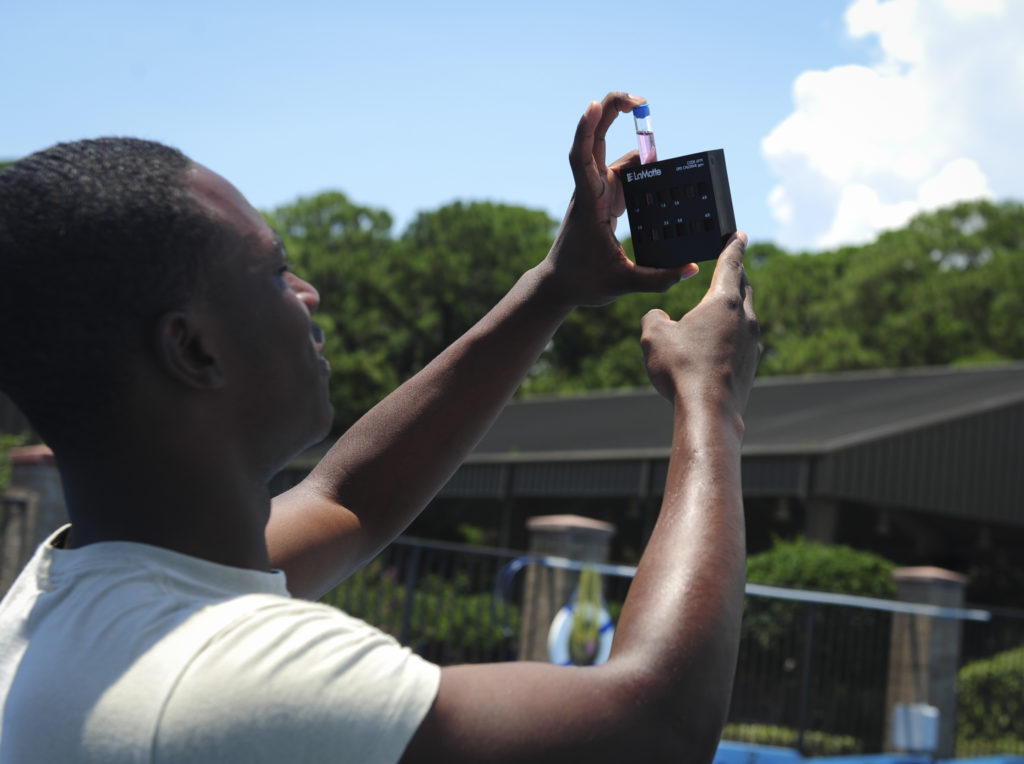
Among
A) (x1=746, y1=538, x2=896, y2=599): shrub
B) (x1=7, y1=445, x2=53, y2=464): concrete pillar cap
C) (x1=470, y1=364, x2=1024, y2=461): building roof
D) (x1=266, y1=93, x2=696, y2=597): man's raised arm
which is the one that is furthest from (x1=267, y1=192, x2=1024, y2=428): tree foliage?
(x1=266, y1=93, x2=696, y2=597): man's raised arm

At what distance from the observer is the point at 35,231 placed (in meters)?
1.16

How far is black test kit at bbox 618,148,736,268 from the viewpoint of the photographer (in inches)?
63.1

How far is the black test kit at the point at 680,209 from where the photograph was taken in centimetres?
160

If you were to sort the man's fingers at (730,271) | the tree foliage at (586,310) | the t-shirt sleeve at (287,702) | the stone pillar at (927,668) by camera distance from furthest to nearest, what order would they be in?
the tree foliage at (586,310) < the stone pillar at (927,668) < the man's fingers at (730,271) < the t-shirt sleeve at (287,702)

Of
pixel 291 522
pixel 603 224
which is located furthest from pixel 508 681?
pixel 603 224

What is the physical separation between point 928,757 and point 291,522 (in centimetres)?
923

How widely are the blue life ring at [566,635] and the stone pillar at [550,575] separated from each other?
0.16 metres

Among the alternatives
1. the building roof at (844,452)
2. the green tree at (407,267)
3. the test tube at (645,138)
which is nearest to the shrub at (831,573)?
the building roof at (844,452)

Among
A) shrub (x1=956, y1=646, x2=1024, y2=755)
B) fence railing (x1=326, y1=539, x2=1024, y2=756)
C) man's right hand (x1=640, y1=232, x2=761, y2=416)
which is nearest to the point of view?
man's right hand (x1=640, y1=232, x2=761, y2=416)

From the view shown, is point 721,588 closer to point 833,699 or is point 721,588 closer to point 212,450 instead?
point 212,450

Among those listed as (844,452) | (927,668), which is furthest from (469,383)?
(844,452)

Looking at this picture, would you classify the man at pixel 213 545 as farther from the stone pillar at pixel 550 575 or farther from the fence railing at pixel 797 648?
the fence railing at pixel 797 648

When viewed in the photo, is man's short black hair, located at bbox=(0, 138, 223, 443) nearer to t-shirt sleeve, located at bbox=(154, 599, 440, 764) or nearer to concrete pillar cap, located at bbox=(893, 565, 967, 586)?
t-shirt sleeve, located at bbox=(154, 599, 440, 764)

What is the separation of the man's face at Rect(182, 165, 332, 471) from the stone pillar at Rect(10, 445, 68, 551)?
6624 mm
